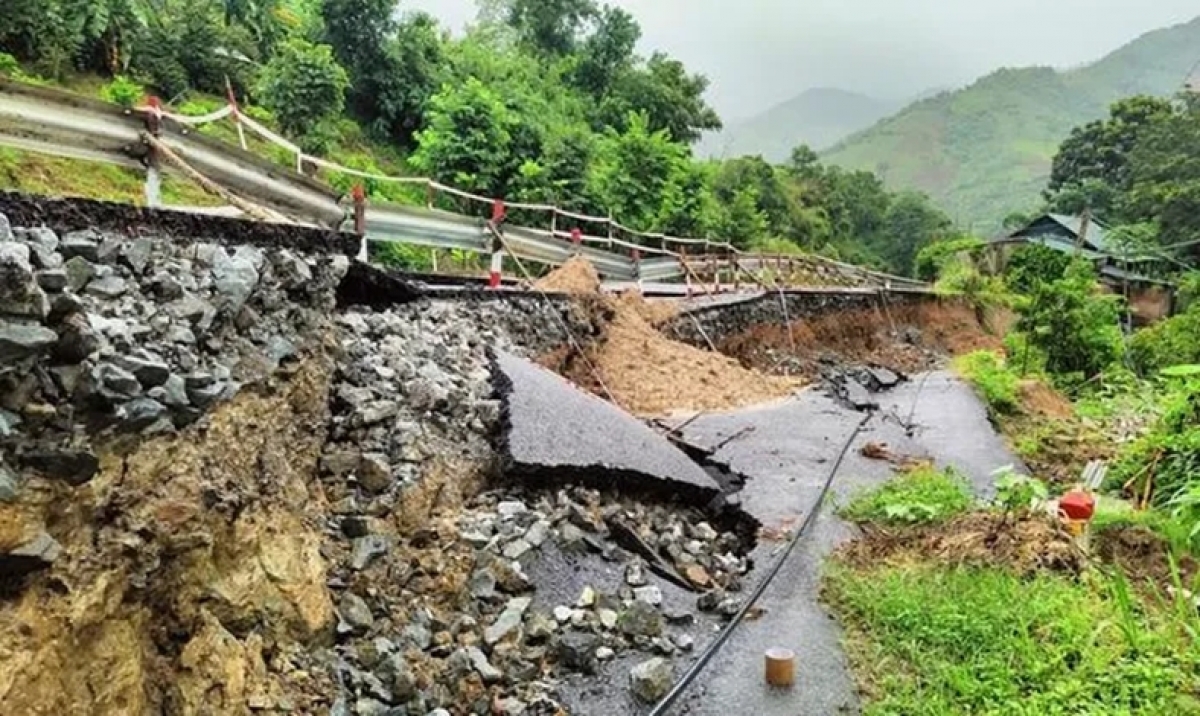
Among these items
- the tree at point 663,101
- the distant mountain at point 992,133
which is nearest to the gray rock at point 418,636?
the tree at point 663,101

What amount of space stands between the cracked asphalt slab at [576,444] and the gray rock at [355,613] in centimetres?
157

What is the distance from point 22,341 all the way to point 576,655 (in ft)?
9.16

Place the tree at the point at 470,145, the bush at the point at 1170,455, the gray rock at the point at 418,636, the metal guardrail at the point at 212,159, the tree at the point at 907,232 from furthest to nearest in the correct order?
the tree at the point at 907,232 < the tree at the point at 470,145 < the bush at the point at 1170,455 < the metal guardrail at the point at 212,159 < the gray rock at the point at 418,636

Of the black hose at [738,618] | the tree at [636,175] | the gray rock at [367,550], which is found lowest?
the black hose at [738,618]

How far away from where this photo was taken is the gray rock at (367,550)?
3920mm

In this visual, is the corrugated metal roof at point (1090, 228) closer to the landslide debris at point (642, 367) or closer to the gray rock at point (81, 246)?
the landslide debris at point (642, 367)

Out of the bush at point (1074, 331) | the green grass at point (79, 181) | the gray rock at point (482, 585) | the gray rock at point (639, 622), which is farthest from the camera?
the bush at point (1074, 331)

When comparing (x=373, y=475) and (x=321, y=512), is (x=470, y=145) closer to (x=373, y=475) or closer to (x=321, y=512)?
(x=373, y=475)

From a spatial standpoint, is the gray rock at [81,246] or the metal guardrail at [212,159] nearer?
the gray rock at [81,246]

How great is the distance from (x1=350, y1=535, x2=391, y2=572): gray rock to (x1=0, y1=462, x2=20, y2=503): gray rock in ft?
5.78

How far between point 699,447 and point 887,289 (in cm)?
1858

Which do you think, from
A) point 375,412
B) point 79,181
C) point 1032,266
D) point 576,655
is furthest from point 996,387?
point 1032,266

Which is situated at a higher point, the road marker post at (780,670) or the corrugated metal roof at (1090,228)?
the corrugated metal roof at (1090,228)

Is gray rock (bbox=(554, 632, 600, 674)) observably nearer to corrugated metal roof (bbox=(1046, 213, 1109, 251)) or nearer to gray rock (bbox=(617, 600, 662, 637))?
gray rock (bbox=(617, 600, 662, 637))
